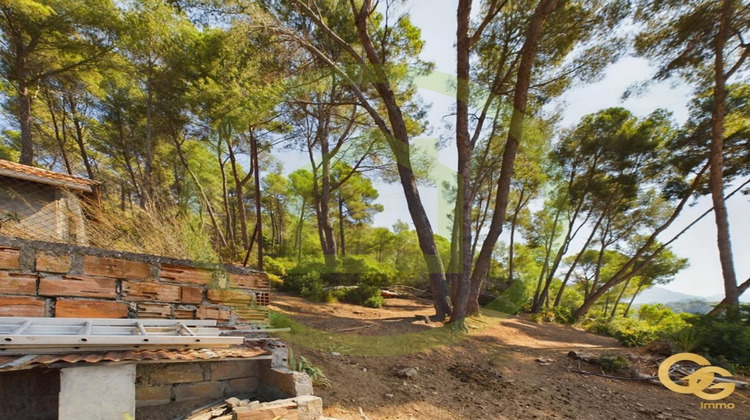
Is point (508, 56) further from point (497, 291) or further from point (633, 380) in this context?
point (497, 291)

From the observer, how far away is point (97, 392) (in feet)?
4.33

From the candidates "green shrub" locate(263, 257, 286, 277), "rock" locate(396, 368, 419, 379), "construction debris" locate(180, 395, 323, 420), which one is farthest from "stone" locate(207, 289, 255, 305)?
"green shrub" locate(263, 257, 286, 277)

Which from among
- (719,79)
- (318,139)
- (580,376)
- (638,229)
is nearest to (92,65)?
(318,139)

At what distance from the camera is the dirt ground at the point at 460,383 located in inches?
93.5

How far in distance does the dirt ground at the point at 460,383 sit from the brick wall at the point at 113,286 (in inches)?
38.4

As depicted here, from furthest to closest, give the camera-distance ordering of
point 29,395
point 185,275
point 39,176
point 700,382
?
point 39,176 → point 700,382 → point 185,275 → point 29,395

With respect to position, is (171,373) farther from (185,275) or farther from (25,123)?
(25,123)

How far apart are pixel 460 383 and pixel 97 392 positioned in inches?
111

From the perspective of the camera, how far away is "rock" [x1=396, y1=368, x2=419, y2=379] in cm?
290

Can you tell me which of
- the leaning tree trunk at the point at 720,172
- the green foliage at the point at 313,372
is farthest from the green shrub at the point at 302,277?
the leaning tree trunk at the point at 720,172

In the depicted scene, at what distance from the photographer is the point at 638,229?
1201 centimetres

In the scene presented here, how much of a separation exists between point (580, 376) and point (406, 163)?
12.7ft

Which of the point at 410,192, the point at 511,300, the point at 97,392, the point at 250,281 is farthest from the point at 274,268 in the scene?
the point at 511,300

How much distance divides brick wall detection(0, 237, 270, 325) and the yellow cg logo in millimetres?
4459
